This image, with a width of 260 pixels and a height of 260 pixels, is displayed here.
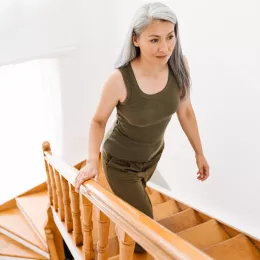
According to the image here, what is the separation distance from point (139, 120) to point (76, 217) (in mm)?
831

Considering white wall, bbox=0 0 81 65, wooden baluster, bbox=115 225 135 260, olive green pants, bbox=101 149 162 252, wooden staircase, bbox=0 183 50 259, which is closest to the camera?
wooden baluster, bbox=115 225 135 260

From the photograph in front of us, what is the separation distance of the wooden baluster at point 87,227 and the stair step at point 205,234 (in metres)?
0.66

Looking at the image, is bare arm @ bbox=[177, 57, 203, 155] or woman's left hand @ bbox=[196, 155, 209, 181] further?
woman's left hand @ bbox=[196, 155, 209, 181]

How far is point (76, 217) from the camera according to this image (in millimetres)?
2002

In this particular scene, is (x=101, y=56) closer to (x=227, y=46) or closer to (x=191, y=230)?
(x=227, y=46)

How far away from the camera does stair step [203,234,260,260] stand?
198 cm

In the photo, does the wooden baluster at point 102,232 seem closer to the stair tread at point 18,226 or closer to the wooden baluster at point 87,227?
the wooden baluster at point 87,227

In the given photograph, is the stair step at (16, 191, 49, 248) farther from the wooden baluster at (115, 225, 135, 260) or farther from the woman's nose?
the woman's nose

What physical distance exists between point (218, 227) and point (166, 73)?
1388 mm

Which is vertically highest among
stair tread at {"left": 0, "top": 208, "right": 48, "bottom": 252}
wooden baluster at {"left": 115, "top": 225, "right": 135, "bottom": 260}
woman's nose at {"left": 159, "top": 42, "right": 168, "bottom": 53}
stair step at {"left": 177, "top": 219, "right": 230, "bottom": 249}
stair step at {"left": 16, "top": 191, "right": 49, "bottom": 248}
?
woman's nose at {"left": 159, "top": 42, "right": 168, "bottom": 53}

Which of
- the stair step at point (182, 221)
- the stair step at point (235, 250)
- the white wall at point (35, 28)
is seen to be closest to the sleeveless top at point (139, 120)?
the stair step at point (235, 250)

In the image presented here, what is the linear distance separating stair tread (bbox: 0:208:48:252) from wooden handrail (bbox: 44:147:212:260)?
1961mm

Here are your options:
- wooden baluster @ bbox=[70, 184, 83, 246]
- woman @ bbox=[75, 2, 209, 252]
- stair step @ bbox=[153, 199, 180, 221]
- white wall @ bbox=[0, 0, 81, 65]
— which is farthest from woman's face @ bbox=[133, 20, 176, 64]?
white wall @ bbox=[0, 0, 81, 65]

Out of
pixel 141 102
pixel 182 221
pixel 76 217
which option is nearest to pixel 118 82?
pixel 141 102
